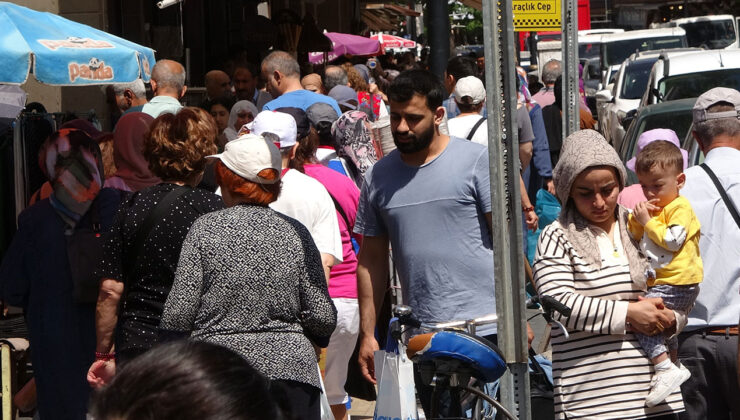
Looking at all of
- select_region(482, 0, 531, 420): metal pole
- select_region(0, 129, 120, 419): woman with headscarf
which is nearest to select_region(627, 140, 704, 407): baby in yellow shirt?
select_region(482, 0, 531, 420): metal pole

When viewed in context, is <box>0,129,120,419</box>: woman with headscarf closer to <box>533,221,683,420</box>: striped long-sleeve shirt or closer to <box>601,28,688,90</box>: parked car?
<box>533,221,683,420</box>: striped long-sleeve shirt

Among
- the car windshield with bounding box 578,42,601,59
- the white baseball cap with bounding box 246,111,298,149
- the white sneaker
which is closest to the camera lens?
the white sneaker

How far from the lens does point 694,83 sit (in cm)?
1511

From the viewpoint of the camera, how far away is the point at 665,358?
429cm

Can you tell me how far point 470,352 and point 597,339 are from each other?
57 centimetres

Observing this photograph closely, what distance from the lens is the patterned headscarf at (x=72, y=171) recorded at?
5648mm

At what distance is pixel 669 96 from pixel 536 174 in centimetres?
518

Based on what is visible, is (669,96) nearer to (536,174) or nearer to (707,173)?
(536,174)

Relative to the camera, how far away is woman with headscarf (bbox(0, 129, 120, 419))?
18.5 ft

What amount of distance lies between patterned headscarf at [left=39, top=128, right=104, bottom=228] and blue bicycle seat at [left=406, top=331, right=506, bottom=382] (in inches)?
88.7

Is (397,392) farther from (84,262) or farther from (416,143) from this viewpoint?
(84,262)

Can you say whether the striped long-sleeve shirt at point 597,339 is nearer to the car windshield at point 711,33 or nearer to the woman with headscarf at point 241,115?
the woman with headscarf at point 241,115

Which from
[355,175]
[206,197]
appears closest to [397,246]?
[206,197]

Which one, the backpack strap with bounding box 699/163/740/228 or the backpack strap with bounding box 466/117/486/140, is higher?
the backpack strap with bounding box 466/117/486/140
